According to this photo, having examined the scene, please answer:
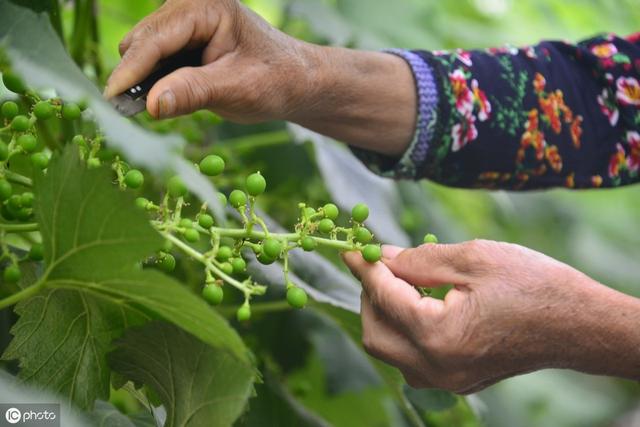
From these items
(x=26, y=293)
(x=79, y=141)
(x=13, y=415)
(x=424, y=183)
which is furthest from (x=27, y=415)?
(x=424, y=183)

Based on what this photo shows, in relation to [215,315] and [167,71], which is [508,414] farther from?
[215,315]

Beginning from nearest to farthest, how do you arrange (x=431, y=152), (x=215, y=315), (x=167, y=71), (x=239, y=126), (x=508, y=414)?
(x=215, y=315)
(x=167, y=71)
(x=431, y=152)
(x=239, y=126)
(x=508, y=414)

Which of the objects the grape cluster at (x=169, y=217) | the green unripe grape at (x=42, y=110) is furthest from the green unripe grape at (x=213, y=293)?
the green unripe grape at (x=42, y=110)

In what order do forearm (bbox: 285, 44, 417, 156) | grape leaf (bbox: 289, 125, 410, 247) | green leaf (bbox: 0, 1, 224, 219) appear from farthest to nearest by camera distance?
grape leaf (bbox: 289, 125, 410, 247)
forearm (bbox: 285, 44, 417, 156)
green leaf (bbox: 0, 1, 224, 219)

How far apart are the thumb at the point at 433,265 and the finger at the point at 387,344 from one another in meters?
0.05

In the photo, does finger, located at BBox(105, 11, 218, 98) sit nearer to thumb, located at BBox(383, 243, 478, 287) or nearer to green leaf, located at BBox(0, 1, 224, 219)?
green leaf, located at BBox(0, 1, 224, 219)

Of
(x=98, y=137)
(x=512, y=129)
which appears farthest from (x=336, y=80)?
(x=98, y=137)

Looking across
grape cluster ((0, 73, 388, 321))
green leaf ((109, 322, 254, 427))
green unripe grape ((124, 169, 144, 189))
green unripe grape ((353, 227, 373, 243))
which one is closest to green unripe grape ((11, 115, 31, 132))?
grape cluster ((0, 73, 388, 321))

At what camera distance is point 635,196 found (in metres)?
4.01

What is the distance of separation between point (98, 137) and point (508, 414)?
1.55 meters

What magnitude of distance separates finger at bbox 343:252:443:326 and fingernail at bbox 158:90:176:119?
225 mm

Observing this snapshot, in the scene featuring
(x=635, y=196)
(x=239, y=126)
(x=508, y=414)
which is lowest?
(x=635, y=196)

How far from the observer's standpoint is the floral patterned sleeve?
57.1 inches

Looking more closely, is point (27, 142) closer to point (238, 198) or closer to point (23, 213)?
point (23, 213)
